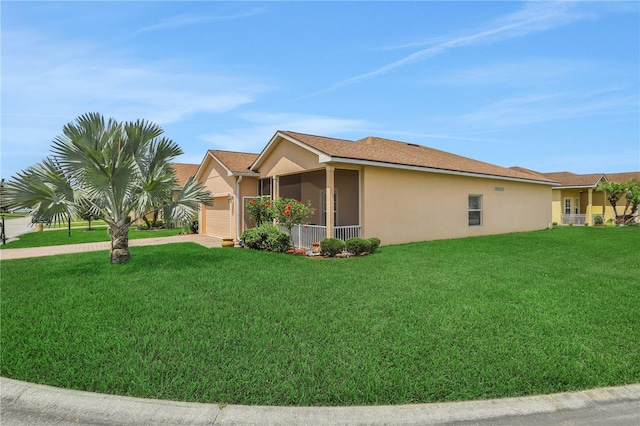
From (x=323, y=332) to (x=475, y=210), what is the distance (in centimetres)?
1550

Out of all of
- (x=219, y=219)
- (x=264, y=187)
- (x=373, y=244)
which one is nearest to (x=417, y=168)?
(x=373, y=244)

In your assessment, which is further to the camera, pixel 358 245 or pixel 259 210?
pixel 259 210

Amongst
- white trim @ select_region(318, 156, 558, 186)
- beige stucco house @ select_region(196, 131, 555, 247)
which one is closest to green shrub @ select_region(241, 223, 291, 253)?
beige stucco house @ select_region(196, 131, 555, 247)

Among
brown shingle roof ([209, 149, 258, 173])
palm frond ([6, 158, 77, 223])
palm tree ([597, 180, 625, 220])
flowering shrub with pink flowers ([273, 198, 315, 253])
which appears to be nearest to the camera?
palm frond ([6, 158, 77, 223])

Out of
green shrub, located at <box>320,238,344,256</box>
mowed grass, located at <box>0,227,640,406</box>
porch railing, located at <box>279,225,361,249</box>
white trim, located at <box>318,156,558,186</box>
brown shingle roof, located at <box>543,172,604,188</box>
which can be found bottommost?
mowed grass, located at <box>0,227,640,406</box>

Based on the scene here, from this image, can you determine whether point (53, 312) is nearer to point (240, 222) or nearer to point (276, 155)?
point (276, 155)

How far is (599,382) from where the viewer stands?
11.9 ft

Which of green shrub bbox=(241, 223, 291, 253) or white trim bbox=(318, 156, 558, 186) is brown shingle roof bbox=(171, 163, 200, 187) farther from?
white trim bbox=(318, 156, 558, 186)

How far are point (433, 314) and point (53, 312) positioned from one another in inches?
254

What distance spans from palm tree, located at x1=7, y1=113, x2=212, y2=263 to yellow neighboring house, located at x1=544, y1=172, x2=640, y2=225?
30900 mm

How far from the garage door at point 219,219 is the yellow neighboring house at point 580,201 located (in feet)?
89.8

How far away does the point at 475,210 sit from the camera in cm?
1773

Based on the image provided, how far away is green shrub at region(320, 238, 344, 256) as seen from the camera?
38.2 feet

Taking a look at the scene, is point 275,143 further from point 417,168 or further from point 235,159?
point 417,168
